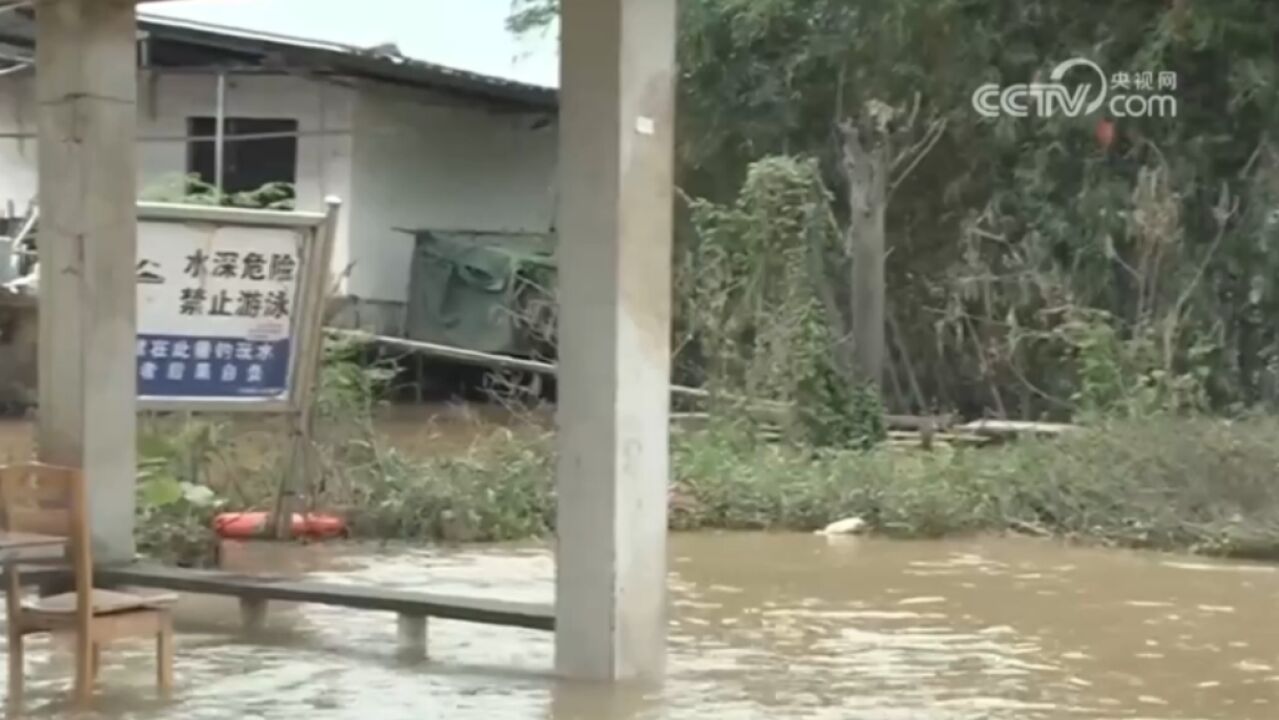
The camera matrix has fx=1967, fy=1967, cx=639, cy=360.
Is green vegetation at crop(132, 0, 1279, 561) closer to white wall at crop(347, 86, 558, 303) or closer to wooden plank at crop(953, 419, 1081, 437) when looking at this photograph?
wooden plank at crop(953, 419, 1081, 437)

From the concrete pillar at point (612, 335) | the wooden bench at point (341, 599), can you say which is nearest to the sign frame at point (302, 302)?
the wooden bench at point (341, 599)

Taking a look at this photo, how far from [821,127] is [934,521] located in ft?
24.5

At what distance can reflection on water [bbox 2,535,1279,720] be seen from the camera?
7.54 metres

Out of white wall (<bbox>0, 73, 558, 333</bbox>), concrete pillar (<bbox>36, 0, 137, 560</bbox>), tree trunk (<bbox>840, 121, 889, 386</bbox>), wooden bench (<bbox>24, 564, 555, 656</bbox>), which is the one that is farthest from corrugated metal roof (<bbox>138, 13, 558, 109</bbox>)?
wooden bench (<bbox>24, 564, 555, 656</bbox>)

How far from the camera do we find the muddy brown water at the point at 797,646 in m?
7.54

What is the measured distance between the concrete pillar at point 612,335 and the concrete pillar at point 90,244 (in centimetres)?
295

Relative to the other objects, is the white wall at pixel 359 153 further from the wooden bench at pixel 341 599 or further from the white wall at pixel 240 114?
the wooden bench at pixel 341 599

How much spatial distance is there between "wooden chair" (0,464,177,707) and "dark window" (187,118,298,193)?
14.6 metres

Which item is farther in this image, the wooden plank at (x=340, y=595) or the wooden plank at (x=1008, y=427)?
the wooden plank at (x=1008, y=427)

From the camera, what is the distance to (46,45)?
31.8ft

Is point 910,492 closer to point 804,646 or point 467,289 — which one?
point 804,646

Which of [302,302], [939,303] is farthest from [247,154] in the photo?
[302,302]

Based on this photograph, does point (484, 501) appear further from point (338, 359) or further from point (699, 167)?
point (699, 167)

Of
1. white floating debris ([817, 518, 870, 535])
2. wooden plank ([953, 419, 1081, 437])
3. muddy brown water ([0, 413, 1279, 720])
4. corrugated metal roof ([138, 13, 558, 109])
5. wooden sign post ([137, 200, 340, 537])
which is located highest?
corrugated metal roof ([138, 13, 558, 109])
